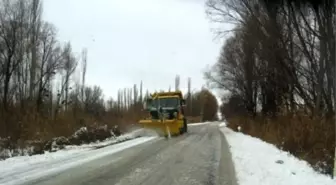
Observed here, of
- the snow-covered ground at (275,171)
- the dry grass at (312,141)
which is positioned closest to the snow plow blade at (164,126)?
the dry grass at (312,141)

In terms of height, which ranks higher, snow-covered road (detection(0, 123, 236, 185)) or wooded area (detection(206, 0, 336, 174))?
wooded area (detection(206, 0, 336, 174))

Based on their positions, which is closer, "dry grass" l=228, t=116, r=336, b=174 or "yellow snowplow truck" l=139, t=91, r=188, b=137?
"dry grass" l=228, t=116, r=336, b=174

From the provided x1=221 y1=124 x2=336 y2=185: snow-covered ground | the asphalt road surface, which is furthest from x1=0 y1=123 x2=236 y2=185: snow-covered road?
x1=221 y1=124 x2=336 y2=185: snow-covered ground

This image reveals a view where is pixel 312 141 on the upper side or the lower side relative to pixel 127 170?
upper

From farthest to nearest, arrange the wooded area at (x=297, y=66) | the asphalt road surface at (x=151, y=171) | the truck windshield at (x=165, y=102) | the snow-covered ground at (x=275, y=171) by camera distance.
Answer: the truck windshield at (x=165, y=102)
the wooded area at (x=297, y=66)
the asphalt road surface at (x=151, y=171)
the snow-covered ground at (x=275, y=171)

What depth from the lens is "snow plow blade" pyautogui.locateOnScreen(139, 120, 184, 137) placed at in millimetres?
33156

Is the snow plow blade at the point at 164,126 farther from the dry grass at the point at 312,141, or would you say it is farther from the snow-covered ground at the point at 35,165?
the snow-covered ground at the point at 35,165

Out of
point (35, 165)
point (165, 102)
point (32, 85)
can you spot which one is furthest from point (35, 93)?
point (35, 165)

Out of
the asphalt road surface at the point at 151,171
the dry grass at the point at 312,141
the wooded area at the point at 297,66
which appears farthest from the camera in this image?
the wooded area at the point at 297,66

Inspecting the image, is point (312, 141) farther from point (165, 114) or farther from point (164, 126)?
point (165, 114)

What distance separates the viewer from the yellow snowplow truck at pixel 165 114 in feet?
109

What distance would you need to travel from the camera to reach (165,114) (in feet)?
115

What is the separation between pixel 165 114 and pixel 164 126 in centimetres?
189

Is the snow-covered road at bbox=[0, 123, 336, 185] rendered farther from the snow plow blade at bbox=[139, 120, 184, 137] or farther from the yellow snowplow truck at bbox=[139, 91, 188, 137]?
the yellow snowplow truck at bbox=[139, 91, 188, 137]
